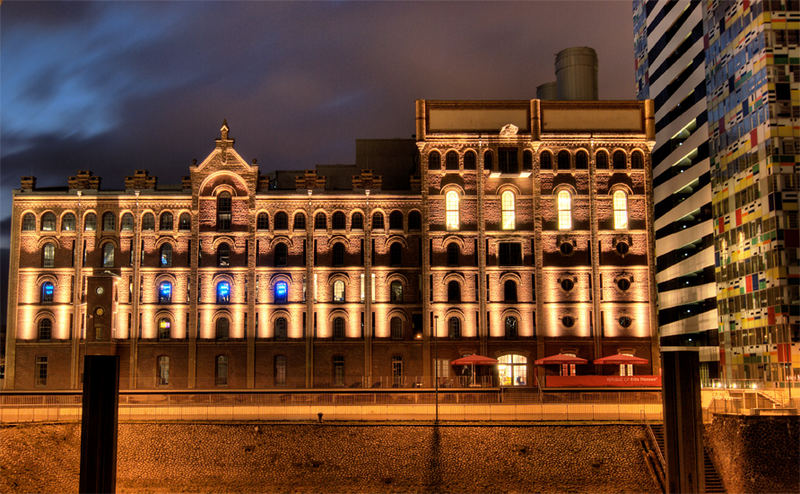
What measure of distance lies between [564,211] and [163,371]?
1346 inches

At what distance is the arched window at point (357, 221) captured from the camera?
73938 mm

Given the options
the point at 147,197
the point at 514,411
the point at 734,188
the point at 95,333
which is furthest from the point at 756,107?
the point at 95,333

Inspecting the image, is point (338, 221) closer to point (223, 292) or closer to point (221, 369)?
point (223, 292)

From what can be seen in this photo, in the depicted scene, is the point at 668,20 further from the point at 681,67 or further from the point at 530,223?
the point at 530,223

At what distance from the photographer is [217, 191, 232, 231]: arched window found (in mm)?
73875

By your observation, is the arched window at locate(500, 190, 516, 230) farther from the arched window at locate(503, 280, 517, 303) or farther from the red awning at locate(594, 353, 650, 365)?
the red awning at locate(594, 353, 650, 365)

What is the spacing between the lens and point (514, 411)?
176 feet

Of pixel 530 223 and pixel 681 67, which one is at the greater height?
pixel 681 67

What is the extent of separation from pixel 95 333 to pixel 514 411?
117ft

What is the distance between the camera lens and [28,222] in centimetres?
7400

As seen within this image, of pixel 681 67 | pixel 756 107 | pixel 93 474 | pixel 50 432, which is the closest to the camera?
pixel 93 474

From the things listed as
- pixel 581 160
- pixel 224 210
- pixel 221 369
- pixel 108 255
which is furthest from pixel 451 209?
pixel 108 255

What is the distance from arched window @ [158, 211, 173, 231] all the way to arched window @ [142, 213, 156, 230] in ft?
1.56

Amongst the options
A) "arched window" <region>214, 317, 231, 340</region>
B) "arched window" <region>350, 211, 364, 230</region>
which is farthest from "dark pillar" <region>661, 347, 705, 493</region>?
"arched window" <region>214, 317, 231, 340</region>
